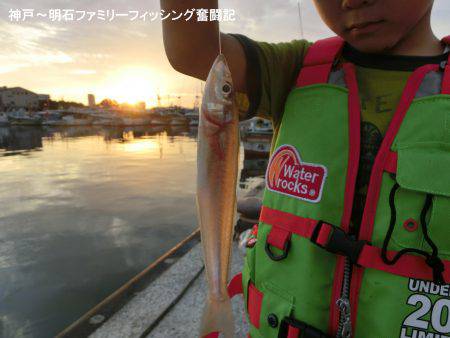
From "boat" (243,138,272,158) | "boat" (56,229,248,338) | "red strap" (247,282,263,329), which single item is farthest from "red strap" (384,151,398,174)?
"boat" (243,138,272,158)

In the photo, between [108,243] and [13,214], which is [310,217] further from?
[13,214]

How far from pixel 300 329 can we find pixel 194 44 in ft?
4.87

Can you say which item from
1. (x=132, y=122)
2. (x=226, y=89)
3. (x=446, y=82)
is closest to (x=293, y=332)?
(x=226, y=89)

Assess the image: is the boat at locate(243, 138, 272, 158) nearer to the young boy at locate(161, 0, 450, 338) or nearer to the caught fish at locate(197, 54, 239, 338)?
the young boy at locate(161, 0, 450, 338)

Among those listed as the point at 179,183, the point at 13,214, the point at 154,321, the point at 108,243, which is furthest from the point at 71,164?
the point at 154,321

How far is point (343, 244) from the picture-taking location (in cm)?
144

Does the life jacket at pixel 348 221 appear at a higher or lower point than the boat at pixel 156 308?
higher

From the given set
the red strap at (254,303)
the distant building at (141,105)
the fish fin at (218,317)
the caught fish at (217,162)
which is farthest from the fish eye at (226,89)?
the distant building at (141,105)

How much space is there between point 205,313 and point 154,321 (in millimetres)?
2188

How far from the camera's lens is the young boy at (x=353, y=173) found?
4.51 feet

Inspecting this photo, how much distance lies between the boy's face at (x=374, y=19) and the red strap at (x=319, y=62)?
0.14m

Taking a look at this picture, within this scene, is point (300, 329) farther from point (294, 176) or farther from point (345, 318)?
point (294, 176)

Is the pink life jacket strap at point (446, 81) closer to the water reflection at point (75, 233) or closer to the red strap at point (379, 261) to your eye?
the red strap at point (379, 261)

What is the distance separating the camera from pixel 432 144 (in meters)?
1.42
